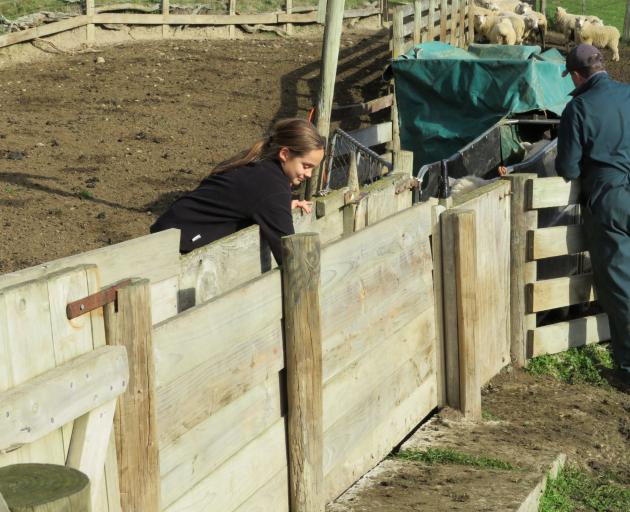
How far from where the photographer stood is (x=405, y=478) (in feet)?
17.3

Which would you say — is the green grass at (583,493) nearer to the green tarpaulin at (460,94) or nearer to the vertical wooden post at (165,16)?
the green tarpaulin at (460,94)

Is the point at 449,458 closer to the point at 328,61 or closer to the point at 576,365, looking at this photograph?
the point at 576,365

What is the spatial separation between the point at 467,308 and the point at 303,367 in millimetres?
1868

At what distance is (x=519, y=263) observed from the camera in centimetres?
727

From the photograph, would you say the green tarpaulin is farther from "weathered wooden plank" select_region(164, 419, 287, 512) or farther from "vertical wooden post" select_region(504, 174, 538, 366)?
"weathered wooden plank" select_region(164, 419, 287, 512)

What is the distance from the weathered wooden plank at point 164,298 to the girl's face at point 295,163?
1102mm

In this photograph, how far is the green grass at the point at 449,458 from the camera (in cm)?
553

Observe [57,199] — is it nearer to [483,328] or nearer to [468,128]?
[468,128]

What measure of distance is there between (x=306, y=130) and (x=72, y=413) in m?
2.49

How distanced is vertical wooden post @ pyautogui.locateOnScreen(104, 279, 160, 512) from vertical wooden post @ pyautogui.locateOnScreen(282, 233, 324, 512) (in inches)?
41.2

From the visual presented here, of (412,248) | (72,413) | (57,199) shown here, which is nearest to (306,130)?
(412,248)

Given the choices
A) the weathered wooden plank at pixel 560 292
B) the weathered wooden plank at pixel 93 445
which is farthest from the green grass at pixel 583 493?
the weathered wooden plank at pixel 93 445

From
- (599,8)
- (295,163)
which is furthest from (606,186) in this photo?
(599,8)

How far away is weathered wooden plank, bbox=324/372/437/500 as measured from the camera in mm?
4910
